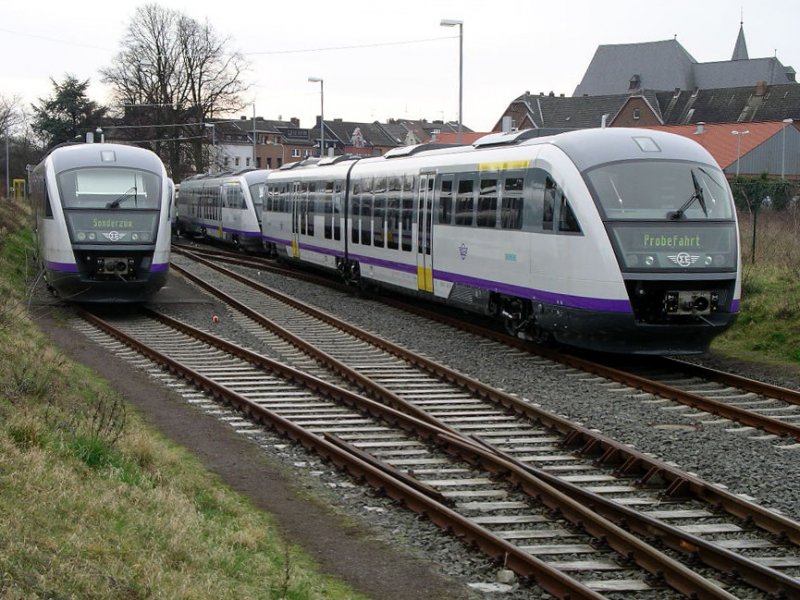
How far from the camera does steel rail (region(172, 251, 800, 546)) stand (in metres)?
7.87

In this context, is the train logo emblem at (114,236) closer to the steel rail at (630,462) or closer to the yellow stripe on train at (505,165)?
the yellow stripe on train at (505,165)

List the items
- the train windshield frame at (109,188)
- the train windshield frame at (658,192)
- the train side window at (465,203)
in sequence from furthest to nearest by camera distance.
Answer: the train windshield frame at (109,188)
the train side window at (465,203)
the train windshield frame at (658,192)

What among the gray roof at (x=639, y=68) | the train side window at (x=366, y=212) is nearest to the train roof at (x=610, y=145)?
the train side window at (x=366, y=212)

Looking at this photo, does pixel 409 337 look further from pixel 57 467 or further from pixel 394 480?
pixel 57 467

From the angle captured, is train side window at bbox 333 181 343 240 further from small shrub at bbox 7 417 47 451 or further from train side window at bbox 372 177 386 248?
small shrub at bbox 7 417 47 451

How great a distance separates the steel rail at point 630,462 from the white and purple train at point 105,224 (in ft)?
24.7

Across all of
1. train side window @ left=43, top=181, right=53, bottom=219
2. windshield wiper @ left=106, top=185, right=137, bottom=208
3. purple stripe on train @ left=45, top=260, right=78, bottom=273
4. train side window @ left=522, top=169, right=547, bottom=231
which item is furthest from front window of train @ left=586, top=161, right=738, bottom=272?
train side window @ left=43, top=181, right=53, bottom=219

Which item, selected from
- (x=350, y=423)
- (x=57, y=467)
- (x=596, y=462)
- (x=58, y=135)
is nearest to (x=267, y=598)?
(x=57, y=467)

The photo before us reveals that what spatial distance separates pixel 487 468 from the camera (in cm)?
947

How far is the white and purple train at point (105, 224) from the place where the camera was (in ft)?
64.6

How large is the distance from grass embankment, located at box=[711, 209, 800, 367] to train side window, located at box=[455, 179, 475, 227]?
4.55 metres

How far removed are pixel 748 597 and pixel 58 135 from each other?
8183 centimetres

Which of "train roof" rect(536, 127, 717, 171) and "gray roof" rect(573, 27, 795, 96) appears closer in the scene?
"train roof" rect(536, 127, 717, 171)

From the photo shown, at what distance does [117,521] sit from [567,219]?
8.80m
